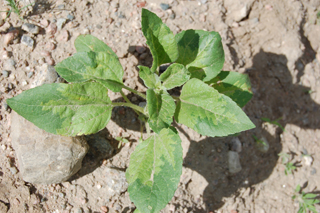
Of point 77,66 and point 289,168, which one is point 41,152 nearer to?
point 77,66

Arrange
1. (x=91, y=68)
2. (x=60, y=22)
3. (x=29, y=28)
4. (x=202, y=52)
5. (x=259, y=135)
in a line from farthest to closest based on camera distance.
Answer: (x=259, y=135) → (x=60, y=22) → (x=29, y=28) → (x=202, y=52) → (x=91, y=68)

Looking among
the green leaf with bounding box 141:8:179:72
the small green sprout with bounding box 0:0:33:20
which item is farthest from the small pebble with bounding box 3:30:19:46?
the green leaf with bounding box 141:8:179:72

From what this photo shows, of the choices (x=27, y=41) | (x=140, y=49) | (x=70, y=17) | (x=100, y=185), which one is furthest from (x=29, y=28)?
(x=100, y=185)

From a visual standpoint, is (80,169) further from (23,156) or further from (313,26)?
(313,26)

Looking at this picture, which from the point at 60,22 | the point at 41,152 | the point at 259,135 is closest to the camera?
the point at 41,152

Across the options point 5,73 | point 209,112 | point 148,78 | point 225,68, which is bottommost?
point 225,68

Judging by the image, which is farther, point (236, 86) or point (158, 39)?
point (236, 86)

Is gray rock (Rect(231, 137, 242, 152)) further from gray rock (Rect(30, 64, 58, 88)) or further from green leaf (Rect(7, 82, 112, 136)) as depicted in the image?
gray rock (Rect(30, 64, 58, 88))

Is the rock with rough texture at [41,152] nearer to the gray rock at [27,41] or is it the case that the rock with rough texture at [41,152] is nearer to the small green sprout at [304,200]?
the gray rock at [27,41]
